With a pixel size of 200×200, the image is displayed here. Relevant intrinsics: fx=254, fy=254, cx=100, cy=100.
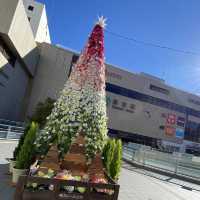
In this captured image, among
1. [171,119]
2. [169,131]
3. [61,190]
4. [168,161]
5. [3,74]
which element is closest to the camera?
[61,190]

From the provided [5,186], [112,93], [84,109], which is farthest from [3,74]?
[112,93]

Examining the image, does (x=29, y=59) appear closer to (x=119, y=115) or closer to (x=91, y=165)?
(x=119, y=115)

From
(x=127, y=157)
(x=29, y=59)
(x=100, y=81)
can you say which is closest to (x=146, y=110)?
(x=29, y=59)

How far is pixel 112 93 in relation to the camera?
1577 inches

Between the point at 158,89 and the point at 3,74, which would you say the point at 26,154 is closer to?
the point at 3,74

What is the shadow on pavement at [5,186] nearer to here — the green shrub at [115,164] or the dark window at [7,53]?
the green shrub at [115,164]

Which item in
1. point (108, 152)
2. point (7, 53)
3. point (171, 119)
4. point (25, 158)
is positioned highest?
point (171, 119)

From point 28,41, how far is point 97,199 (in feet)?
78.0

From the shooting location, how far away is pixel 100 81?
20.1 ft

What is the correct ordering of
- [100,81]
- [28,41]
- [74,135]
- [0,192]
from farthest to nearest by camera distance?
[28,41] < [100,81] < [74,135] < [0,192]

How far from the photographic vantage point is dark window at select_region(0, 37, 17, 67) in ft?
66.4

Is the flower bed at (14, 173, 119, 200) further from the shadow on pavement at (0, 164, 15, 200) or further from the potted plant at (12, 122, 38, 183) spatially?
the potted plant at (12, 122, 38, 183)

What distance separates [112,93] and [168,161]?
25.8 metres

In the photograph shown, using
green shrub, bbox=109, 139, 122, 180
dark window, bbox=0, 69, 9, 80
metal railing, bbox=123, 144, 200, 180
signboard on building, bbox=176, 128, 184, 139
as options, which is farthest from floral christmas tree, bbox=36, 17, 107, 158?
signboard on building, bbox=176, 128, 184, 139
